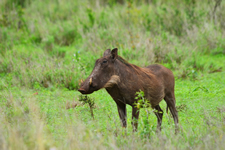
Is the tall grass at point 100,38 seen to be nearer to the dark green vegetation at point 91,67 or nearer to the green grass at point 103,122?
the dark green vegetation at point 91,67

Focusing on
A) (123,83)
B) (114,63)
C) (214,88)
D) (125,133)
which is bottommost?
(214,88)

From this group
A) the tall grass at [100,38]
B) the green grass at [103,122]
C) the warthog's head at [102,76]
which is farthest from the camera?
the tall grass at [100,38]

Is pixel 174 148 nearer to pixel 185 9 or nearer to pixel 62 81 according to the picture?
pixel 62 81

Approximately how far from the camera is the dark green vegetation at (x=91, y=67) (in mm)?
3008

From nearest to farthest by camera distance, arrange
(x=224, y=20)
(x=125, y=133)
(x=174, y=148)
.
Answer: (x=174, y=148) < (x=125, y=133) < (x=224, y=20)

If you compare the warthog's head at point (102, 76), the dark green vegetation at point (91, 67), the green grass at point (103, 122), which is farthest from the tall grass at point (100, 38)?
the warthog's head at point (102, 76)

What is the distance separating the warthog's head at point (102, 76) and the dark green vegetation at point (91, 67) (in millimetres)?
422

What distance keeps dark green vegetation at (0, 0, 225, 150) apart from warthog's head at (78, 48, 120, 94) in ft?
1.39

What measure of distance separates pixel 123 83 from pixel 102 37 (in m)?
5.47

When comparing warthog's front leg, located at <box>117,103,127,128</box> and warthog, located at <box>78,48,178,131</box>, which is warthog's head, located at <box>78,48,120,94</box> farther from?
warthog's front leg, located at <box>117,103,127,128</box>

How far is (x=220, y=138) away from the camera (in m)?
2.95

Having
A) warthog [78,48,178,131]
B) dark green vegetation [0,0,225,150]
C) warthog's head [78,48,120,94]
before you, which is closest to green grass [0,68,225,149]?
dark green vegetation [0,0,225,150]

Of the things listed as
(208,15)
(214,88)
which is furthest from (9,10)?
(214,88)

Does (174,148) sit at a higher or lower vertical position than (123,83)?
lower
